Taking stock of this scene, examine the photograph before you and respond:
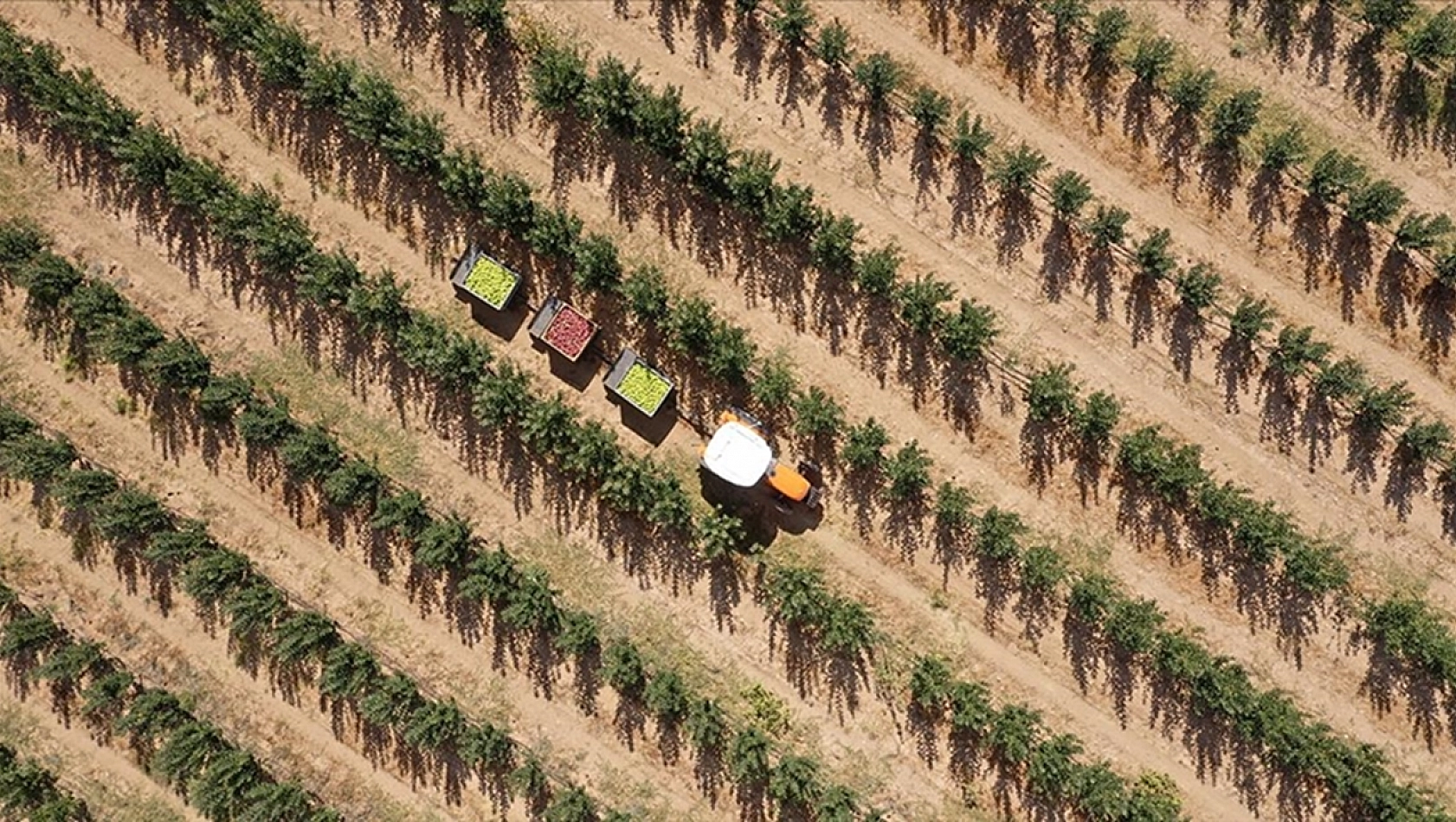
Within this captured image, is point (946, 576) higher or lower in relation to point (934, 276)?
lower

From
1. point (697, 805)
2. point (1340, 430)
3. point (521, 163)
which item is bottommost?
point (697, 805)

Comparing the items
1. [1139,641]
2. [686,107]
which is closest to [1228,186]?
[1139,641]

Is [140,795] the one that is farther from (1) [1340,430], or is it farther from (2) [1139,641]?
(1) [1340,430]

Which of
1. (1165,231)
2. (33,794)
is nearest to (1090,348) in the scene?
(1165,231)

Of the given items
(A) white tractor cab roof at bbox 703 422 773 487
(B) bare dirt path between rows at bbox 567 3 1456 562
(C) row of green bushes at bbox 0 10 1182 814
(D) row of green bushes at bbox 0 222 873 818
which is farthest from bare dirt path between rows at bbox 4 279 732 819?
(B) bare dirt path between rows at bbox 567 3 1456 562

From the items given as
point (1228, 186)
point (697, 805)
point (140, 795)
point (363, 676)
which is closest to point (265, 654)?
point (363, 676)

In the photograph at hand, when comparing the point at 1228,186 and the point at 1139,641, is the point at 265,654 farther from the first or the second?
the point at 1228,186
